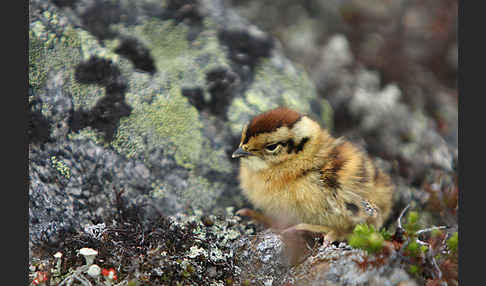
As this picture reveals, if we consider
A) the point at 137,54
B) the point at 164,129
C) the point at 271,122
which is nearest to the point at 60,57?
the point at 137,54

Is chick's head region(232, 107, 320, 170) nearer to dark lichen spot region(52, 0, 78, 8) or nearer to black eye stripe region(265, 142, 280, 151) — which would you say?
black eye stripe region(265, 142, 280, 151)

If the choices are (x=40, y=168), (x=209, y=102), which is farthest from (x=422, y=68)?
(x=40, y=168)

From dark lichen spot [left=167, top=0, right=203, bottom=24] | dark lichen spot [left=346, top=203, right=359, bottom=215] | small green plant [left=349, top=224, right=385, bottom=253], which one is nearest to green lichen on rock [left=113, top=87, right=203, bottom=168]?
dark lichen spot [left=167, top=0, right=203, bottom=24]

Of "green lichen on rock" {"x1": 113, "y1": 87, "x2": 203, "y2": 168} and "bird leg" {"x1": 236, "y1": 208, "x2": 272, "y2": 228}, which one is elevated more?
"green lichen on rock" {"x1": 113, "y1": 87, "x2": 203, "y2": 168}

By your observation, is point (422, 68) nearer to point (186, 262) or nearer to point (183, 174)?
point (183, 174)

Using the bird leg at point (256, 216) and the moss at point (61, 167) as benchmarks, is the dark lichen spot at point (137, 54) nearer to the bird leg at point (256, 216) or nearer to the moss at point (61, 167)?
the moss at point (61, 167)

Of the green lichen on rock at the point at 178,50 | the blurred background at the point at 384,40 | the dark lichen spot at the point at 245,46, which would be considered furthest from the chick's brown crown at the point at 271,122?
the blurred background at the point at 384,40
